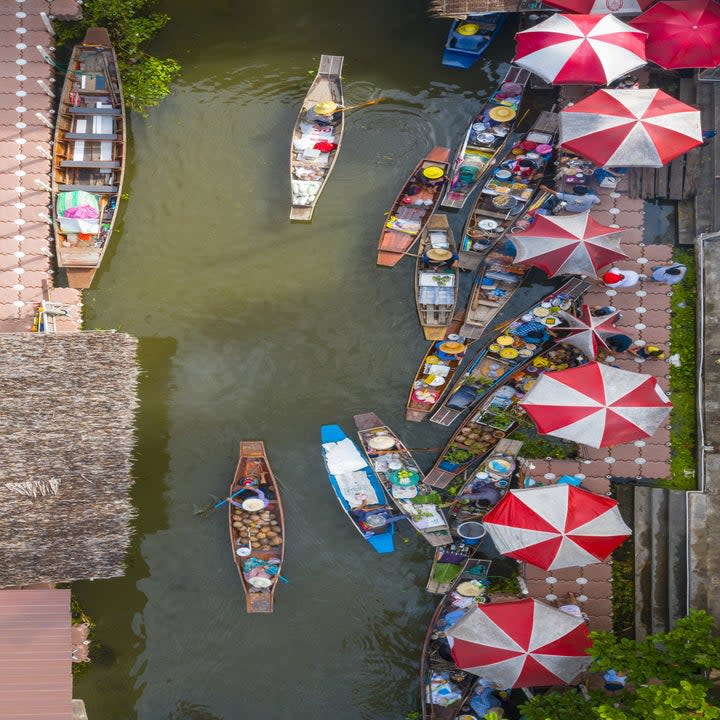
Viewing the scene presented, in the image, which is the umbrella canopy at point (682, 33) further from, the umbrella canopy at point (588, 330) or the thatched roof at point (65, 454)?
the thatched roof at point (65, 454)

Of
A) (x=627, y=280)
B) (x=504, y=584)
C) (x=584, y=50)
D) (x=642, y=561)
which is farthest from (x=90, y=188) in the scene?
(x=642, y=561)

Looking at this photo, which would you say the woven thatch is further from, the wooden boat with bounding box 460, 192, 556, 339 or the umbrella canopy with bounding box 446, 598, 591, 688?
the umbrella canopy with bounding box 446, 598, 591, 688

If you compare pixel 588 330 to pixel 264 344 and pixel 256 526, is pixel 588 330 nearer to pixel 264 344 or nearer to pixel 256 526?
pixel 264 344

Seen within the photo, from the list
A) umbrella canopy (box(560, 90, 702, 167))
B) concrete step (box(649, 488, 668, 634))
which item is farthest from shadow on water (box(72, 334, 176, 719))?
umbrella canopy (box(560, 90, 702, 167))

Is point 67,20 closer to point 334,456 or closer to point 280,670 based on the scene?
point 334,456

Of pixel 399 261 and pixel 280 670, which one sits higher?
pixel 399 261

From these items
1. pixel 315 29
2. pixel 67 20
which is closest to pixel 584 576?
pixel 315 29
